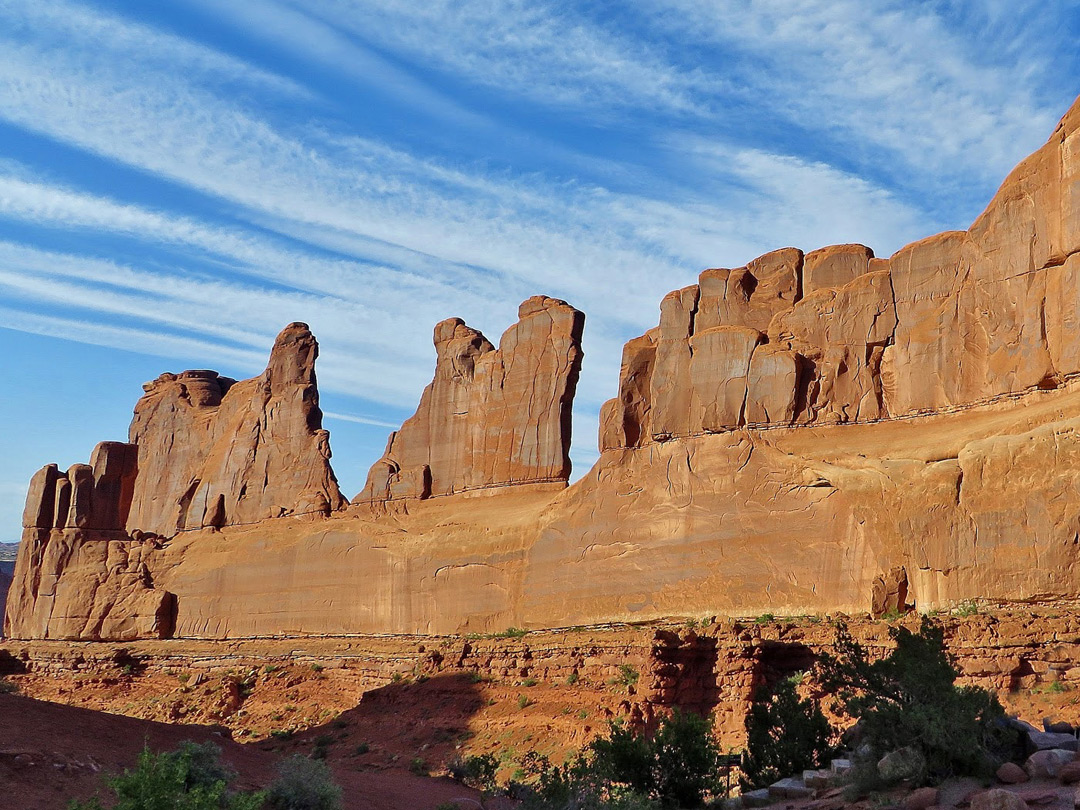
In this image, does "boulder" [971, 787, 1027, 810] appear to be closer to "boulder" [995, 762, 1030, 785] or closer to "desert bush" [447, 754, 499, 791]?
"boulder" [995, 762, 1030, 785]

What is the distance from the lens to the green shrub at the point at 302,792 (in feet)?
44.0

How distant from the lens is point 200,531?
3978 centimetres

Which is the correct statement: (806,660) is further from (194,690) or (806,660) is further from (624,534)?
(194,690)

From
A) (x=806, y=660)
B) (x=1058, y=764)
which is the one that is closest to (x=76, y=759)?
(x=1058, y=764)

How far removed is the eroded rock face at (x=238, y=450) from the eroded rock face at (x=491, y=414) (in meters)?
3.61

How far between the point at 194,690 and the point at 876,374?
2197cm

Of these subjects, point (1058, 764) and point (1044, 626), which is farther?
point (1044, 626)

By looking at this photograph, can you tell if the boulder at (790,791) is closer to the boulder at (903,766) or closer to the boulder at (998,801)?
the boulder at (903,766)

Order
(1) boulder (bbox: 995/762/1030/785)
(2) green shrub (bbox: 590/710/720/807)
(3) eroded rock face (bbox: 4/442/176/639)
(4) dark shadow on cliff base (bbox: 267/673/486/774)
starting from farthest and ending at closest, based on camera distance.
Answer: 1. (3) eroded rock face (bbox: 4/442/176/639)
2. (4) dark shadow on cliff base (bbox: 267/673/486/774)
3. (2) green shrub (bbox: 590/710/720/807)
4. (1) boulder (bbox: 995/762/1030/785)

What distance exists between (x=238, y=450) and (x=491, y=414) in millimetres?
12145

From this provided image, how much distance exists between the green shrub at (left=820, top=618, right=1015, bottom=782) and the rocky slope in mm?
5672

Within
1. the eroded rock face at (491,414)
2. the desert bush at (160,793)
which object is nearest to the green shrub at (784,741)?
the desert bush at (160,793)

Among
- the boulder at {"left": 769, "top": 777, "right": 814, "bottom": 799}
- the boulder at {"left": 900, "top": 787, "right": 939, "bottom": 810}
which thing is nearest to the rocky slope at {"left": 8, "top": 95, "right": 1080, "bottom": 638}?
the boulder at {"left": 769, "top": 777, "right": 814, "bottom": 799}

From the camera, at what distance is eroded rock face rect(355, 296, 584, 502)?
1215 inches
